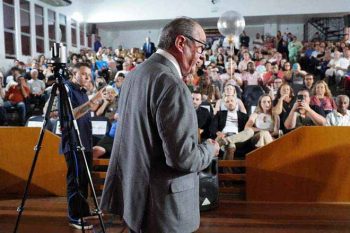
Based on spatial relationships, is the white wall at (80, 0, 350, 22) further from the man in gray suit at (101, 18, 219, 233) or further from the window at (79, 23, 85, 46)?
the man in gray suit at (101, 18, 219, 233)

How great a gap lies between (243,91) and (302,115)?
259 centimetres

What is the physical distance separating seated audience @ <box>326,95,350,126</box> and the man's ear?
123 inches

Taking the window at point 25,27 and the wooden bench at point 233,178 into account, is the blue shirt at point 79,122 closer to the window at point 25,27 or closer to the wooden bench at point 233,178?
the wooden bench at point 233,178

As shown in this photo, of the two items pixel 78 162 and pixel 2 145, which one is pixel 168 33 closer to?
pixel 78 162

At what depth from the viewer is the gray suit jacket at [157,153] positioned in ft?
3.93

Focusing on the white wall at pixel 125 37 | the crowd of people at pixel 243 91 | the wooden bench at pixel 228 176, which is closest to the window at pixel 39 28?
the crowd of people at pixel 243 91

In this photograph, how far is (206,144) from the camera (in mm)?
1349

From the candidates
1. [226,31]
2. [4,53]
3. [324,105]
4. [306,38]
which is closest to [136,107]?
[324,105]

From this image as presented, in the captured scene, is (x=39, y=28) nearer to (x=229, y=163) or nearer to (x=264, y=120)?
(x=264, y=120)

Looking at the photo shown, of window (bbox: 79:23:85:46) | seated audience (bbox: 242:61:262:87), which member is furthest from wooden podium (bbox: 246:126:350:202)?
window (bbox: 79:23:85:46)

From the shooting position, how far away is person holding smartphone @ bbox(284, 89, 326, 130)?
12.5 ft

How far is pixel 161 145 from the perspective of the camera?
4.18 feet

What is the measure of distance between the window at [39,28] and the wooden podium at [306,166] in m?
9.27

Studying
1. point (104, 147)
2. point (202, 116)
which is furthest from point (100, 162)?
point (202, 116)
